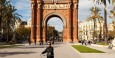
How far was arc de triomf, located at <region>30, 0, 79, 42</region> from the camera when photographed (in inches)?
3339

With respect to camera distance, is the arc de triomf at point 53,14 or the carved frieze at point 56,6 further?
the carved frieze at point 56,6

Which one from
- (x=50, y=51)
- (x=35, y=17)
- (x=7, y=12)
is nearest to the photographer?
(x=50, y=51)

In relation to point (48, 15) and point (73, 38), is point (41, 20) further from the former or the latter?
point (73, 38)

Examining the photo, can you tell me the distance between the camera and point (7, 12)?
8125 centimetres

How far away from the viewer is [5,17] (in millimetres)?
A: 82062

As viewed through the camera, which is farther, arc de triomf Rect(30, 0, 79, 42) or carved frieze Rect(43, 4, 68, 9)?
carved frieze Rect(43, 4, 68, 9)

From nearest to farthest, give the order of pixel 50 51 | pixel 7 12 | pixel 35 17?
1. pixel 50 51
2. pixel 7 12
3. pixel 35 17

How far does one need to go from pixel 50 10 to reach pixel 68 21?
19.1 feet

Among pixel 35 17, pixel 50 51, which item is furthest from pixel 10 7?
pixel 50 51

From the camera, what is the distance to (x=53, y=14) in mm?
86000

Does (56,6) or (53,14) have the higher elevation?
(56,6)

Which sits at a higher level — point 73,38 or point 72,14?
point 72,14

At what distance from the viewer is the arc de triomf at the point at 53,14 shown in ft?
278

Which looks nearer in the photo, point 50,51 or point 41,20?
point 50,51
